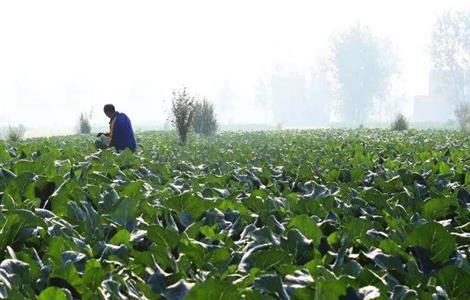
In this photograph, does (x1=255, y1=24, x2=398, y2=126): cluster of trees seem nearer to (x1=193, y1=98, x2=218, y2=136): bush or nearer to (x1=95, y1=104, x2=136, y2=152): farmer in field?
(x1=193, y1=98, x2=218, y2=136): bush

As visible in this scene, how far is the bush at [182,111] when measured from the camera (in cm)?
2208

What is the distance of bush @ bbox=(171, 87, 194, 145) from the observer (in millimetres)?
22078

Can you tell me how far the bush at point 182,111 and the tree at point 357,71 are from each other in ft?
299

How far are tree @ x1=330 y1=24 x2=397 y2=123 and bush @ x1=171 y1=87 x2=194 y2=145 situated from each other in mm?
91050

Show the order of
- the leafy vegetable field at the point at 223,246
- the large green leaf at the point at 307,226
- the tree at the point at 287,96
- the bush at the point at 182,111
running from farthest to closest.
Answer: the tree at the point at 287,96, the bush at the point at 182,111, the large green leaf at the point at 307,226, the leafy vegetable field at the point at 223,246

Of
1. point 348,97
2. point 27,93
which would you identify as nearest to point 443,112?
point 348,97

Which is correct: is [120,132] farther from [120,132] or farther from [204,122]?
[204,122]

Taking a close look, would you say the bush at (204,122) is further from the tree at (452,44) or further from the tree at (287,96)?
the tree at (287,96)

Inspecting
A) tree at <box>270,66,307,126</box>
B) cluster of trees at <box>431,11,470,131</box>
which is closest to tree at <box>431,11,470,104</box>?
cluster of trees at <box>431,11,470,131</box>

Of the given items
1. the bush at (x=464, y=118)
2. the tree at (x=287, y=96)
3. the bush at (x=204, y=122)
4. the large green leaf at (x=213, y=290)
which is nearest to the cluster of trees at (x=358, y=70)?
the tree at (x=287, y=96)

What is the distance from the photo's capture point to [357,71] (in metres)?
112

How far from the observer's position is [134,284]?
6.91ft

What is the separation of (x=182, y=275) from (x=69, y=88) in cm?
18764

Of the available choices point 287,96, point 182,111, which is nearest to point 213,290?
point 182,111
